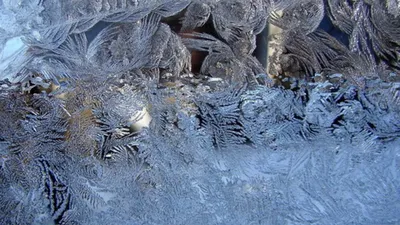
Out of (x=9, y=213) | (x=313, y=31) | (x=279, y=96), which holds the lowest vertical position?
(x=9, y=213)

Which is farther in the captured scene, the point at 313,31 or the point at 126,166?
the point at 126,166

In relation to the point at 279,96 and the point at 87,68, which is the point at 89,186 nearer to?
the point at 87,68

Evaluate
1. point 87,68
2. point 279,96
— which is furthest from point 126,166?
point 279,96

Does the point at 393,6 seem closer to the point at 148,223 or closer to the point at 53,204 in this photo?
the point at 148,223

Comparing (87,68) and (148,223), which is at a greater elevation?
(87,68)

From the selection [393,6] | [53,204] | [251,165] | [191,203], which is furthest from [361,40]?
[53,204]

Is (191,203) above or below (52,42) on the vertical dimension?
below

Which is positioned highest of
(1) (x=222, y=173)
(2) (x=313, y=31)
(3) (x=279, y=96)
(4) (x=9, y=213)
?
(2) (x=313, y=31)

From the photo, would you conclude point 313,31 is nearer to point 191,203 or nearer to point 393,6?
point 393,6
